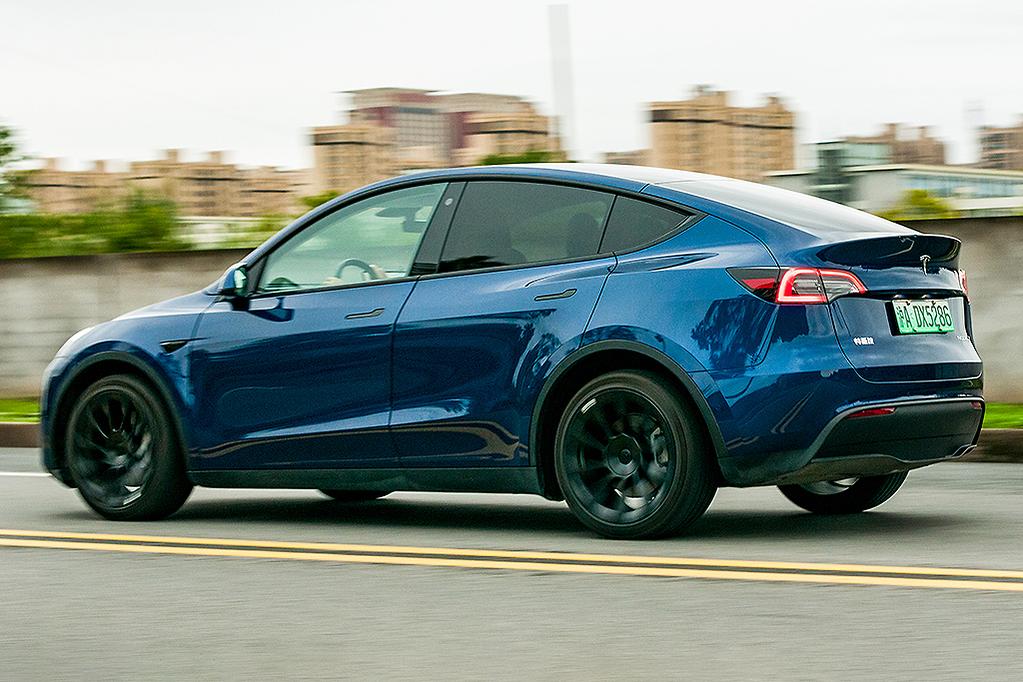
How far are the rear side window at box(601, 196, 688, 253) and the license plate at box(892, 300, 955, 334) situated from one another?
3.07ft

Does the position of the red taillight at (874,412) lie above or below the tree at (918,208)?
below

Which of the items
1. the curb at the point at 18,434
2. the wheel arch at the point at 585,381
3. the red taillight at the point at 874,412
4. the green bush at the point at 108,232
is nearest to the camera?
the red taillight at the point at 874,412

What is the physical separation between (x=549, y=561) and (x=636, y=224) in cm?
145

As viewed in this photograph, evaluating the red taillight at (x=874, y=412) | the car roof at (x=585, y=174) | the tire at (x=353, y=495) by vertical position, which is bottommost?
the tire at (x=353, y=495)

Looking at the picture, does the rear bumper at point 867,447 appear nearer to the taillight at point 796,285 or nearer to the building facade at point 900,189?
the taillight at point 796,285

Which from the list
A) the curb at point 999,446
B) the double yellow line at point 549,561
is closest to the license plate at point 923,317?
the double yellow line at point 549,561

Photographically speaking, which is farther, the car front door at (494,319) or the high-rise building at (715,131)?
the high-rise building at (715,131)

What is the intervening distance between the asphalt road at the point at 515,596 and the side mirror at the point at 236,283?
3.61 ft

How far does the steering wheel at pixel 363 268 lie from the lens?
7.52 metres

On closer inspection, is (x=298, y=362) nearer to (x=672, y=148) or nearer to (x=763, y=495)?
(x=763, y=495)

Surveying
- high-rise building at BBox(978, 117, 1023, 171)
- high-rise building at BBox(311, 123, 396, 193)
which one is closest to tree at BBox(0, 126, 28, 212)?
high-rise building at BBox(978, 117, 1023, 171)

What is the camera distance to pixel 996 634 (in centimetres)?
480

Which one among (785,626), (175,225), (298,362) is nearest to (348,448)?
(298,362)

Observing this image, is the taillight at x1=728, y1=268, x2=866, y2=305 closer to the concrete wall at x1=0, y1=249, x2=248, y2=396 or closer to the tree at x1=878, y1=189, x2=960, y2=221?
the tree at x1=878, y1=189, x2=960, y2=221
